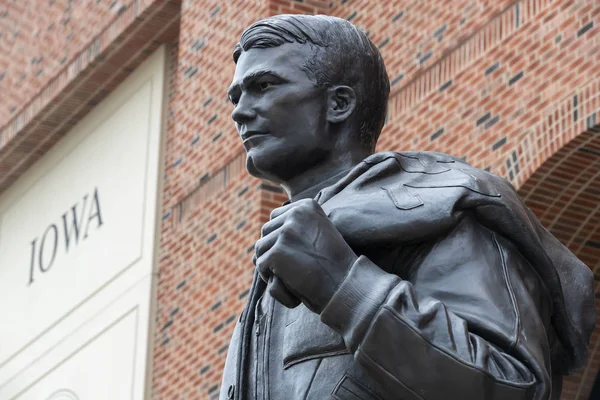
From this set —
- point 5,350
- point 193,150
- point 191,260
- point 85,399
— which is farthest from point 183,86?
point 5,350

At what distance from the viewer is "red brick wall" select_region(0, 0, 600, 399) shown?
9359mm

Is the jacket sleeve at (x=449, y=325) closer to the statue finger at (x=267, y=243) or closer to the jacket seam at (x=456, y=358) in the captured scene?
the jacket seam at (x=456, y=358)

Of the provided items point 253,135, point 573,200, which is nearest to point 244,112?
point 253,135

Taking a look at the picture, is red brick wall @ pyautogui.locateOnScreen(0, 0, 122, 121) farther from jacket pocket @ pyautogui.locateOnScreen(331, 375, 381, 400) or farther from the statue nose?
jacket pocket @ pyautogui.locateOnScreen(331, 375, 381, 400)

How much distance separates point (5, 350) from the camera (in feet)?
50.1

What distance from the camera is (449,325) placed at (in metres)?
2.79

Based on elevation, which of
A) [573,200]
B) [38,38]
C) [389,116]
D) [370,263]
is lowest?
[573,200]

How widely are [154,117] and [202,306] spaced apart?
2760mm

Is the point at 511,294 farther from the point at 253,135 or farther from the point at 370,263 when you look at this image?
the point at 253,135

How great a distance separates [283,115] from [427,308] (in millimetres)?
594

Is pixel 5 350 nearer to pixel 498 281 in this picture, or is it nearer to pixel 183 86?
pixel 183 86

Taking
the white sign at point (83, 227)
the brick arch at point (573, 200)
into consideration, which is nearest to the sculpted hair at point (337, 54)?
the brick arch at point (573, 200)

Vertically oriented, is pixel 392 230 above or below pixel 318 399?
above

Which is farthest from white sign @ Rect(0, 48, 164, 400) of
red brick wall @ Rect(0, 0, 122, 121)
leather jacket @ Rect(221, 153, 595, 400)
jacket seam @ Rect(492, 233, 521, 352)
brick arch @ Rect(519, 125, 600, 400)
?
jacket seam @ Rect(492, 233, 521, 352)
